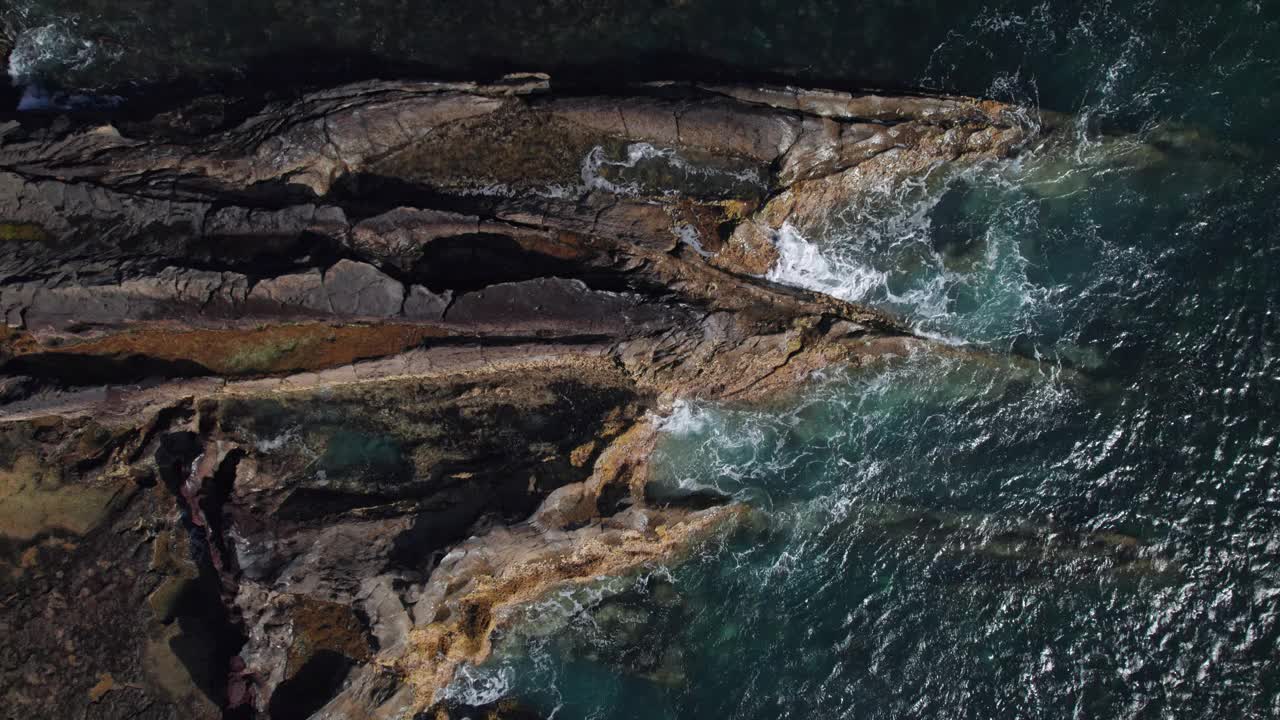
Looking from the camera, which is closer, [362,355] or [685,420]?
[362,355]

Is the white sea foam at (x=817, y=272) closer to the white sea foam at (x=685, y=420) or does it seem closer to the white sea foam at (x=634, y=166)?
the white sea foam at (x=634, y=166)

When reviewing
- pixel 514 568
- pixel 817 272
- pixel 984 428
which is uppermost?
pixel 817 272

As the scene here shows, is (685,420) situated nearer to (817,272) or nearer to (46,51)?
(817,272)

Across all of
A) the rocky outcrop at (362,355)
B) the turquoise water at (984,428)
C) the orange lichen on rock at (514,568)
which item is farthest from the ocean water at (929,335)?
the rocky outcrop at (362,355)

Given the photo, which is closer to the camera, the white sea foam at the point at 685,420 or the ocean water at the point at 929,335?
the white sea foam at the point at 685,420

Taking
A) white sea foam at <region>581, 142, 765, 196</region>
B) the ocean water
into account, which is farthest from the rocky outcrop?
the ocean water

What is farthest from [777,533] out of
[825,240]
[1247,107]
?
[1247,107]

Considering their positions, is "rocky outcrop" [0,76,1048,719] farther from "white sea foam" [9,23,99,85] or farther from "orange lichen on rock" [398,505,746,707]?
"white sea foam" [9,23,99,85]

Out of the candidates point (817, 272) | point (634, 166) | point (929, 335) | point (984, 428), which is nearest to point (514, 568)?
point (634, 166)
